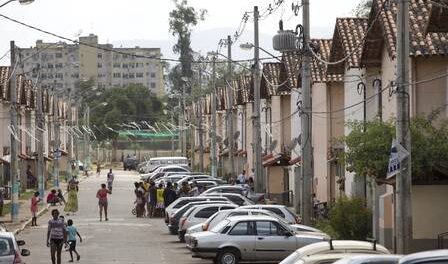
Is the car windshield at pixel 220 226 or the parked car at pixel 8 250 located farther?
the car windshield at pixel 220 226

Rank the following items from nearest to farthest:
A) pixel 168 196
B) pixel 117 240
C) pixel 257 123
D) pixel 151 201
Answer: pixel 117 240 < pixel 257 123 < pixel 168 196 < pixel 151 201

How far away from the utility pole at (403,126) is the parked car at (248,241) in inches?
182

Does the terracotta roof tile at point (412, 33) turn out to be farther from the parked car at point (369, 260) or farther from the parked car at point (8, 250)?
the parked car at point (369, 260)

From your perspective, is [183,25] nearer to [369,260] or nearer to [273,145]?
[273,145]

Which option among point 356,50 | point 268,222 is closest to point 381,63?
point 356,50

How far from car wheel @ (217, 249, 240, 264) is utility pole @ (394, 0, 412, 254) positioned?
5386 millimetres

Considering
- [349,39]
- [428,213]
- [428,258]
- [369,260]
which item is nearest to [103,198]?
[349,39]

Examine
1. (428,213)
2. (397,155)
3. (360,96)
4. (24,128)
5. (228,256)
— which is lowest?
(228,256)

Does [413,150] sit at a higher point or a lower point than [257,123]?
lower

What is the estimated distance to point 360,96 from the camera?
4041 centimetres

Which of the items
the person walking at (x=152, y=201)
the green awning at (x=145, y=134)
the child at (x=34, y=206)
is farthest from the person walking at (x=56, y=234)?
the green awning at (x=145, y=134)

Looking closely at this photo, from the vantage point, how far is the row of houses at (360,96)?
3005 cm

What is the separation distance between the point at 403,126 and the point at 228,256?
255 inches

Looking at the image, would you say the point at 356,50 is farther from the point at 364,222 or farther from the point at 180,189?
the point at 180,189
